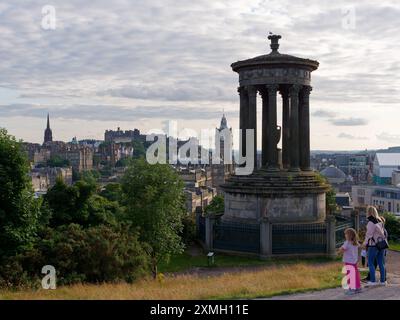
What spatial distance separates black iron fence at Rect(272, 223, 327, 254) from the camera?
77.6 feet

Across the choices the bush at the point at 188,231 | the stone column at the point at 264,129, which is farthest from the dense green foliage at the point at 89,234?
the bush at the point at 188,231

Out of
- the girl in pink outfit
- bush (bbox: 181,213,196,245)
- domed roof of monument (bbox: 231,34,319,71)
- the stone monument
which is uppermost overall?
domed roof of monument (bbox: 231,34,319,71)

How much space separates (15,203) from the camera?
18547 millimetres

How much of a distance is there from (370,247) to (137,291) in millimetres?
5446

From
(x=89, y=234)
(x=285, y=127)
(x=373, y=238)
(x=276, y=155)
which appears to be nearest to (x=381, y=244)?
(x=373, y=238)

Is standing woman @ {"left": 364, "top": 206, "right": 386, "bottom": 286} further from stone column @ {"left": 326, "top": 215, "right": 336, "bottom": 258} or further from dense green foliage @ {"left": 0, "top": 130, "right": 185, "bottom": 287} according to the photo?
stone column @ {"left": 326, "top": 215, "right": 336, "bottom": 258}

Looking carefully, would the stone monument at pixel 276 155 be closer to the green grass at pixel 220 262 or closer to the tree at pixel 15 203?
the green grass at pixel 220 262

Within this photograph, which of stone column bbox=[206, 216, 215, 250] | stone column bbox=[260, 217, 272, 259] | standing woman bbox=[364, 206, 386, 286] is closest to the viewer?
standing woman bbox=[364, 206, 386, 286]

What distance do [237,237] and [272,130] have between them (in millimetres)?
5607

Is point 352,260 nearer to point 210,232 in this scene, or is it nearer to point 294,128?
point 210,232

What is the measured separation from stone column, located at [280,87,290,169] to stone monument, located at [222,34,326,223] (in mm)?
151

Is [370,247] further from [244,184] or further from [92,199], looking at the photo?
[92,199]

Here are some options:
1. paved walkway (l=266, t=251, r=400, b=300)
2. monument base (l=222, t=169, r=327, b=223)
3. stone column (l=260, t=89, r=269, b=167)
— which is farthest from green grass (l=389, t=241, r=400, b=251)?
paved walkway (l=266, t=251, r=400, b=300)
